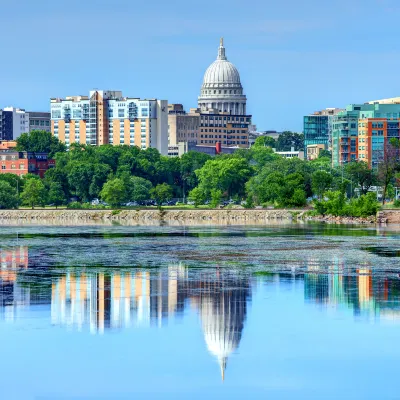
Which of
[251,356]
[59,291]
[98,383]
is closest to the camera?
[98,383]

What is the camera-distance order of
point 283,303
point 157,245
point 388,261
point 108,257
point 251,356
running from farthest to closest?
point 157,245 < point 108,257 < point 388,261 < point 283,303 < point 251,356

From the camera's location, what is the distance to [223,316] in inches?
1431

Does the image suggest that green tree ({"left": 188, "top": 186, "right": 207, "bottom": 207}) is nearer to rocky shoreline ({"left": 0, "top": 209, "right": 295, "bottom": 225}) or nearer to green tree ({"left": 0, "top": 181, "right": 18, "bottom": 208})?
rocky shoreline ({"left": 0, "top": 209, "right": 295, "bottom": 225})

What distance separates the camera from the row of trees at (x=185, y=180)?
129 meters

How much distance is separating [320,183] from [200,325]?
311 feet

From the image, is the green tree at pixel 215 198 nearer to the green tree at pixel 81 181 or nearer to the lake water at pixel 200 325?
the green tree at pixel 81 181

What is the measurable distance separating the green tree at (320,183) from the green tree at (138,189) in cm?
3043

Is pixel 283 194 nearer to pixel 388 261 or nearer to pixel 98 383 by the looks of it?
pixel 388 261

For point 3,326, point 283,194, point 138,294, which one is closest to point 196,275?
point 138,294

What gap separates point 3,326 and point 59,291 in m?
7.85

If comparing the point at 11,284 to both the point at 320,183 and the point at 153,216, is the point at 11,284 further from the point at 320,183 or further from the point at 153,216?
the point at 320,183

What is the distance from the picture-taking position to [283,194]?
127 m

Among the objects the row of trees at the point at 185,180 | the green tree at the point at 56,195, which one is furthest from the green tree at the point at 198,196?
the green tree at the point at 56,195

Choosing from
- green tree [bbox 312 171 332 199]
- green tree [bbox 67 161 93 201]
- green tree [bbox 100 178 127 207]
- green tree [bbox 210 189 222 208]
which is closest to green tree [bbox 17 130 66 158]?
green tree [bbox 67 161 93 201]
